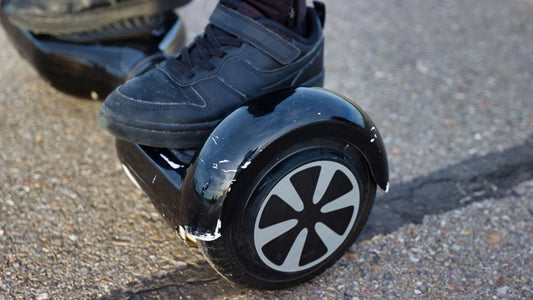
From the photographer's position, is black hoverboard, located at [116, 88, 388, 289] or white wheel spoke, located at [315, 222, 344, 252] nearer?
black hoverboard, located at [116, 88, 388, 289]

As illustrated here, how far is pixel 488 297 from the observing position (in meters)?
1.98

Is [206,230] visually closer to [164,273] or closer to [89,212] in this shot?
[164,273]

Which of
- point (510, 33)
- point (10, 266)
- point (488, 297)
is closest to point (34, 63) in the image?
point (10, 266)

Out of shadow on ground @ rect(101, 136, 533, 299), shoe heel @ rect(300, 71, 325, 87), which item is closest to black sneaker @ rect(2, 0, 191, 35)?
shoe heel @ rect(300, 71, 325, 87)

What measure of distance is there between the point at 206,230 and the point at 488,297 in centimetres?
95

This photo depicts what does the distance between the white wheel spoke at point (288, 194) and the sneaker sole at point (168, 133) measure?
28 centimetres

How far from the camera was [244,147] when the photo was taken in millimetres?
1707

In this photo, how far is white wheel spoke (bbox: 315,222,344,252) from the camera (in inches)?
74.8

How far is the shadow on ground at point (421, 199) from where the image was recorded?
77.9 inches

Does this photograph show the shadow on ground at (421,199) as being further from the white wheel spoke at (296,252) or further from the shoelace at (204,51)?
the shoelace at (204,51)

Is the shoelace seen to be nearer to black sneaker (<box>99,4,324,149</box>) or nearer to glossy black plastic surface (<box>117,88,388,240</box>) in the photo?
black sneaker (<box>99,4,324,149</box>)

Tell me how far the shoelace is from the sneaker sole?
180 millimetres

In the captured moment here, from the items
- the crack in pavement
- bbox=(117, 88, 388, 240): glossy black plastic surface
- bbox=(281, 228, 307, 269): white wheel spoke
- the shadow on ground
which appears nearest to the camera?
bbox=(117, 88, 388, 240): glossy black plastic surface

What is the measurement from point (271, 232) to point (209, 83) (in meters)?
0.50
